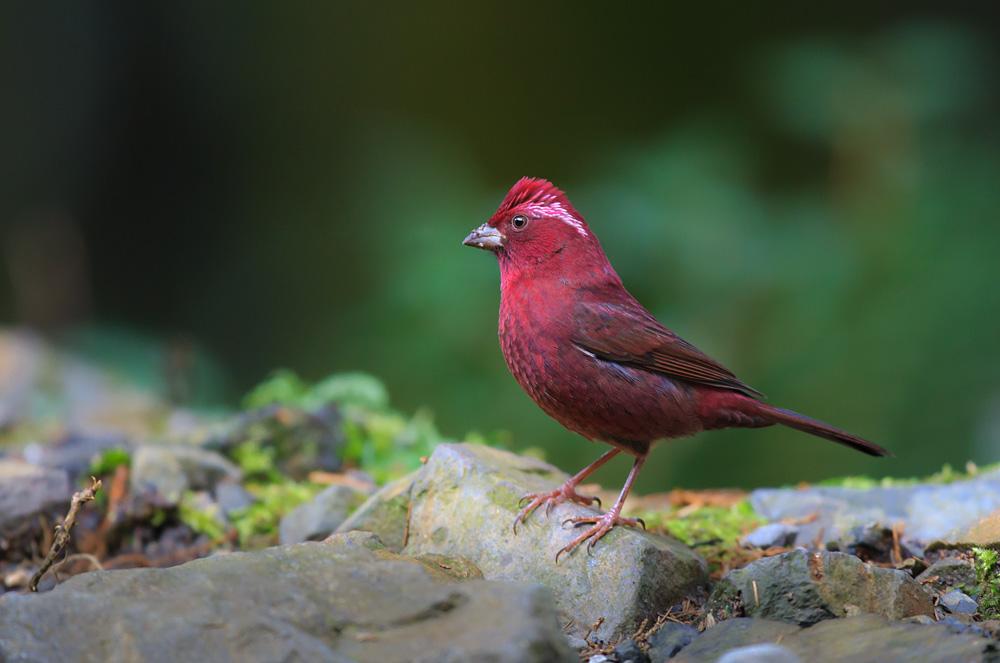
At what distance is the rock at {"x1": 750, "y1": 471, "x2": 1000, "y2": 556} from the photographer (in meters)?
3.84

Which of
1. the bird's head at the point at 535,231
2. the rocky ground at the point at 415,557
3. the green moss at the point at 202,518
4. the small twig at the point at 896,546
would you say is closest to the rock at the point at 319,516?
the rocky ground at the point at 415,557

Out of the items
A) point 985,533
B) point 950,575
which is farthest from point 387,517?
point 985,533

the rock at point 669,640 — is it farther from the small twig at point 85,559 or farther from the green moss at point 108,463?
the green moss at point 108,463

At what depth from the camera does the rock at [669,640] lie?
287 cm

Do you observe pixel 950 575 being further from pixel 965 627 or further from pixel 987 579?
pixel 965 627

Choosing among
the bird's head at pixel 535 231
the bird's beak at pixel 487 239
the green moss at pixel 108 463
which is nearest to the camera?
the bird's head at pixel 535 231

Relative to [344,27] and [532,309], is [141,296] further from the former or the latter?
[532,309]

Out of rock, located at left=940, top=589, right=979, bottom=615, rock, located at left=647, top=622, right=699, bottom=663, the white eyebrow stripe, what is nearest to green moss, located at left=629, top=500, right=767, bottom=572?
rock, located at left=647, top=622, right=699, bottom=663

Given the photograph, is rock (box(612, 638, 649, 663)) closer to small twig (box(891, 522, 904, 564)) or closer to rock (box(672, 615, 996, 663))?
rock (box(672, 615, 996, 663))

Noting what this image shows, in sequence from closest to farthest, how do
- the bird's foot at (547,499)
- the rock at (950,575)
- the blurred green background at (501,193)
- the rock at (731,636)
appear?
the rock at (731,636), the rock at (950,575), the bird's foot at (547,499), the blurred green background at (501,193)

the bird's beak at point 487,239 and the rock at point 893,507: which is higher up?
the bird's beak at point 487,239

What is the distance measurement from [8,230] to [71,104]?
1.43 m

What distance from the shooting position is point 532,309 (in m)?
3.95

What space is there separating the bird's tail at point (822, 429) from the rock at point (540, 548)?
2.21ft
